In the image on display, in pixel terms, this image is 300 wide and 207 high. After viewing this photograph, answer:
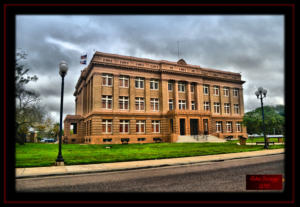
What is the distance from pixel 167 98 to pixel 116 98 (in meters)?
10.8

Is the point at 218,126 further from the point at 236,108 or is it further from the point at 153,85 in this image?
the point at 153,85

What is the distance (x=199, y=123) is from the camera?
43.4 m

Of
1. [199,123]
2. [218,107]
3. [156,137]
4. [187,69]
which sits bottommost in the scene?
[156,137]

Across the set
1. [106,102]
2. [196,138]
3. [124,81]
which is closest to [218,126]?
[196,138]

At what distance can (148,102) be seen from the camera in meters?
42.8

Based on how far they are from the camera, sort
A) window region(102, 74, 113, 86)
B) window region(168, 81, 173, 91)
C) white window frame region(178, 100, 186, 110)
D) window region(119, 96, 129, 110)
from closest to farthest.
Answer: window region(102, 74, 113, 86), window region(119, 96, 129, 110), window region(168, 81, 173, 91), white window frame region(178, 100, 186, 110)

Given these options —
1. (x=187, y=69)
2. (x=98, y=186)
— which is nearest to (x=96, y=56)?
(x=187, y=69)

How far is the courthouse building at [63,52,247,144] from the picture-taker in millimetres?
38531

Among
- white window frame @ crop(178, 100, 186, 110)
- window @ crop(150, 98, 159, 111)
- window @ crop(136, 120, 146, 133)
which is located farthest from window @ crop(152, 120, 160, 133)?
white window frame @ crop(178, 100, 186, 110)

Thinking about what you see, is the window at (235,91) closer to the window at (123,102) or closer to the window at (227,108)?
the window at (227,108)

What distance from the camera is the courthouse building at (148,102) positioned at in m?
38.5

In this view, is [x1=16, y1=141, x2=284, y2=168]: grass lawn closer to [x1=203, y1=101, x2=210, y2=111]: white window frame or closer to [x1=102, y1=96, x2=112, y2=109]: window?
[x1=102, y1=96, x2=112, y2=109]: window
